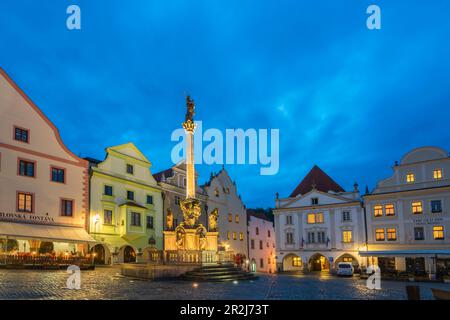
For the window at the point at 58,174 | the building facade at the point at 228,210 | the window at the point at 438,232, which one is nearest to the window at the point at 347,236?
the window at the point at 438,232

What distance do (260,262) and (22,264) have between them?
144ft

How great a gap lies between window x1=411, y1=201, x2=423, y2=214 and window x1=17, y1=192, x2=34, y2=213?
120 ft

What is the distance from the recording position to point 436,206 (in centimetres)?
4566

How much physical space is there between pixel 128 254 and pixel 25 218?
1340cm

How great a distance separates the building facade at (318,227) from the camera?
5119cm

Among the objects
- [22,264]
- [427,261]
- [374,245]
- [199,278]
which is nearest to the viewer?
[199,278]

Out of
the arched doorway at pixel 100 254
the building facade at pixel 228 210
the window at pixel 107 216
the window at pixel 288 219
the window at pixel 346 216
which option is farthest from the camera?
the building facade at pixel 228 210

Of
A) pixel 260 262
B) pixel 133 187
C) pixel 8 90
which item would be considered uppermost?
pixel 8 90

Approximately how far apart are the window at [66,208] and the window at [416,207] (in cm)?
3367

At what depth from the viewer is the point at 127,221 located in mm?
41500

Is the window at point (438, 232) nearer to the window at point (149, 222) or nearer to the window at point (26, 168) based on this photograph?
the window at point (149, 222)

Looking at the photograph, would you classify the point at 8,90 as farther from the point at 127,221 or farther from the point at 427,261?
the point at 427,261
